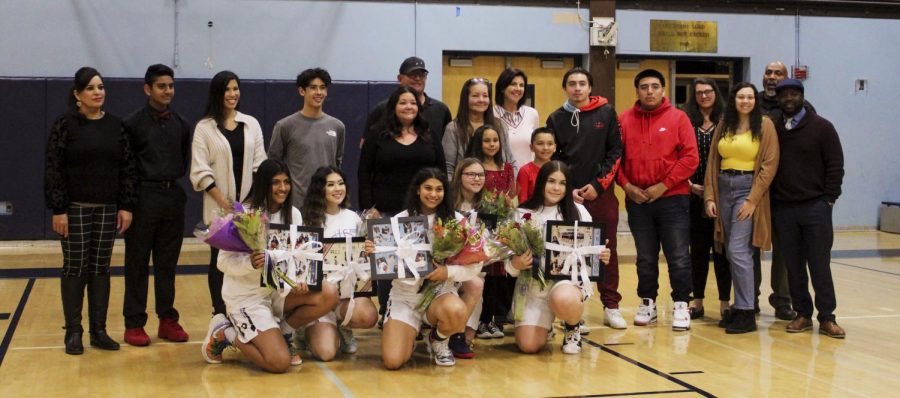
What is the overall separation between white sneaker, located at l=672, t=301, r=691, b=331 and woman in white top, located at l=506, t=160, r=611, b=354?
31.1 inches

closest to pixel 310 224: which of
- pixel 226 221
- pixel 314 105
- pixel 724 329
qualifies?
pixel 226 221

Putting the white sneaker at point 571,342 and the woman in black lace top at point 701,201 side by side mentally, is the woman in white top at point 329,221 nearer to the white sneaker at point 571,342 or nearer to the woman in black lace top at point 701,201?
the white sneaker at point 571,342

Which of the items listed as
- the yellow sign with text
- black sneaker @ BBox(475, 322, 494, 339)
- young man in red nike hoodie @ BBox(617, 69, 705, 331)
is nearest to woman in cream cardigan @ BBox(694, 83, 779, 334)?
young man in red nike hoodie @ BBox(617, 69, 705, 331)

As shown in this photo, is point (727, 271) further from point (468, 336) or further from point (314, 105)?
point (314, 105)

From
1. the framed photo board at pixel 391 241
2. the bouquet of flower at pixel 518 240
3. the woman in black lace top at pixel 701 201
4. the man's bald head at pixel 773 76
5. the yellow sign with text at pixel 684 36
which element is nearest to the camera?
the framed photo board at pixel 391 241

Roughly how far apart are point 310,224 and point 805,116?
9.10 feet

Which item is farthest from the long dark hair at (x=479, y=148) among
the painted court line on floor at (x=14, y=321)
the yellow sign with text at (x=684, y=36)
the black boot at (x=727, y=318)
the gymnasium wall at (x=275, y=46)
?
the yellow sign with text at (x=684, y=36)

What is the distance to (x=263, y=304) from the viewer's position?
4.47 metres

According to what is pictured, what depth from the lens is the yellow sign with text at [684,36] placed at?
35.0 ft

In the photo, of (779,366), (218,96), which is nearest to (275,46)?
(218,96)

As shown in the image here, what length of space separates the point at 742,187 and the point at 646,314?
2.93ft

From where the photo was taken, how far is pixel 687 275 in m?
5.45

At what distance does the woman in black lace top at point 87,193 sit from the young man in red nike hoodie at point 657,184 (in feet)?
8.93

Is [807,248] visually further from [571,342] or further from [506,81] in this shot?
[506,81]
